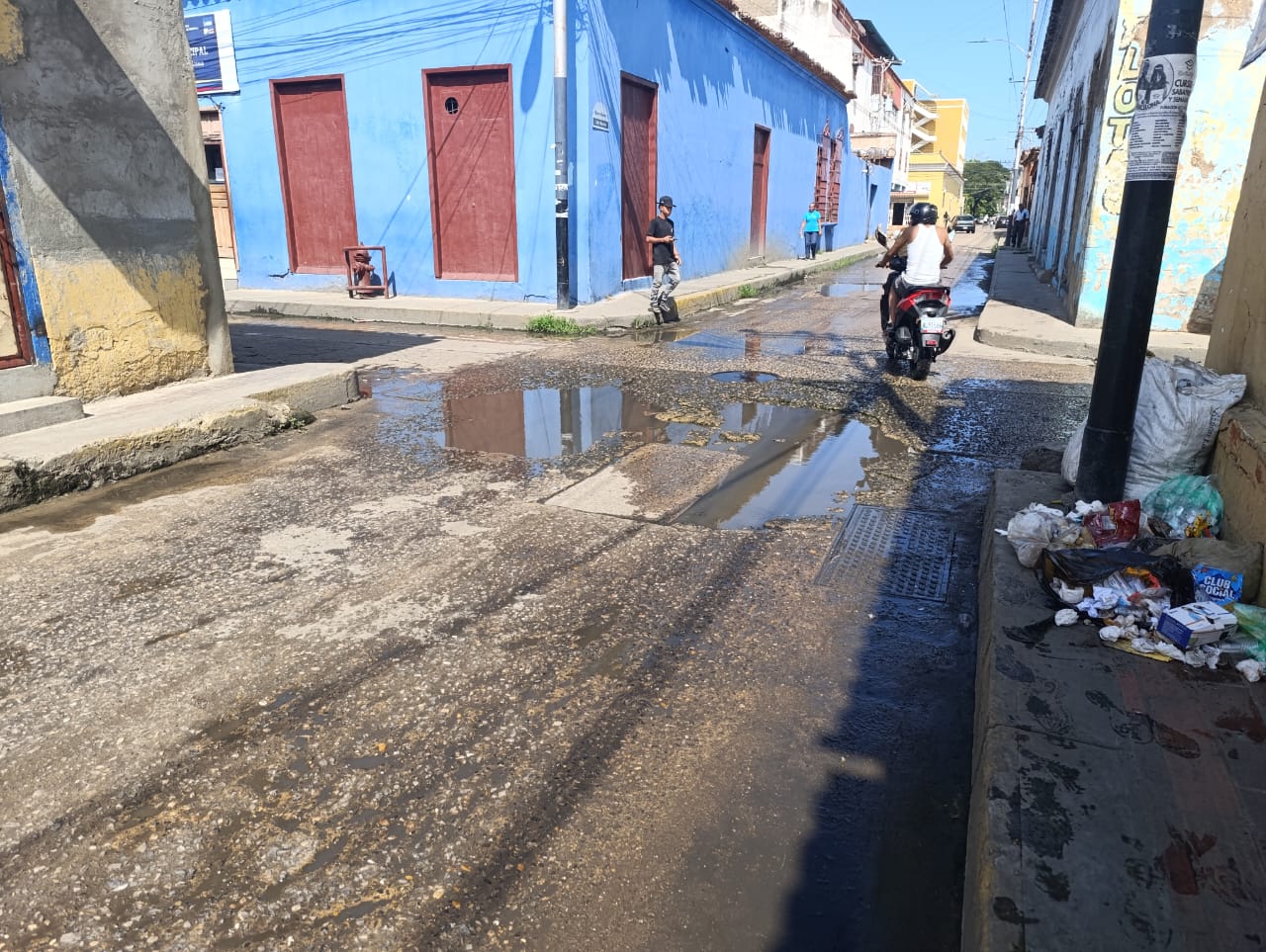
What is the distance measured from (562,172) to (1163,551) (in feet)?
33.5

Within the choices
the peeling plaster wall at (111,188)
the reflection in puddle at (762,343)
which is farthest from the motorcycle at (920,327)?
the peeling plaster wall at (111,188)

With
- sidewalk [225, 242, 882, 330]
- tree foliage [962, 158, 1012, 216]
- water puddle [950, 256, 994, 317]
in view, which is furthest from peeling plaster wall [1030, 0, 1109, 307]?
tree foliage [962, 158, 1012, 216]

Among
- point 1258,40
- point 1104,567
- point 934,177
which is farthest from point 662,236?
point 934,177

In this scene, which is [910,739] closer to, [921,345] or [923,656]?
[923,656]

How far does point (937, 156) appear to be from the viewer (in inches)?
2781

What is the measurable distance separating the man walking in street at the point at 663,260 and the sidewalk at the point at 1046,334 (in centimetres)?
430

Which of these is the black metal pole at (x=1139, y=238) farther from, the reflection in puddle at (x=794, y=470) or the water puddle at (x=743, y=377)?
the water puddle at (x=743, y=377)

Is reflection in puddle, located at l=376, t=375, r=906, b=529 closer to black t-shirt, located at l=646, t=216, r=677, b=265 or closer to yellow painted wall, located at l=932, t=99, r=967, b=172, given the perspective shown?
black t-shirt, located at l=646, t=216, r=677, b=265

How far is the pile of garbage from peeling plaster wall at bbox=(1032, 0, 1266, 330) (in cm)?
563

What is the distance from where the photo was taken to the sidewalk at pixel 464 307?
1216cm

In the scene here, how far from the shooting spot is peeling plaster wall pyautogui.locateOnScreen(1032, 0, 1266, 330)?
923cm

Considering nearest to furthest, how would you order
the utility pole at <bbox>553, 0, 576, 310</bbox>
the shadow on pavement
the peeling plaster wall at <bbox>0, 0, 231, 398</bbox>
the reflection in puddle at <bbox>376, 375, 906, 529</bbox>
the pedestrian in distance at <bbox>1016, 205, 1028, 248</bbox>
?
the reflection in puddle at <bbox>376, 375, 906, 529</bbox>
the peeling plaster wall at <bbox>0, 0, 231, 398</bbox>
the shadow on pavement
the utility pole at <bbox>553, 0, 576, 310</bbox>
the pedestrian in distance at <bbox>1016, 205, 1028, 248</bbox>

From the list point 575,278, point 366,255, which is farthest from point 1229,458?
point 366,255

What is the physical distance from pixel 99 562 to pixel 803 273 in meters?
19.5
